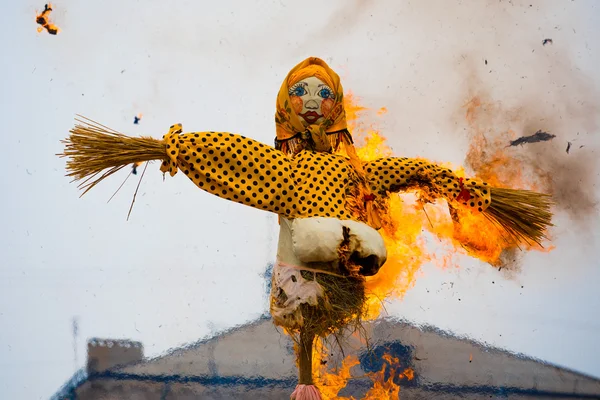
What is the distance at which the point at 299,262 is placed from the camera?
3.84 m

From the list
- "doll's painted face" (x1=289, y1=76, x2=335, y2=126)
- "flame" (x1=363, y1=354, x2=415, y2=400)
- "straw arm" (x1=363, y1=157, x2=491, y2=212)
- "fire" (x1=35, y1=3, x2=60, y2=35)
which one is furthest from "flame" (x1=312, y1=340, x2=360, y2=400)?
"fire" (x1=35, y1=3, x2=60, y2=35)

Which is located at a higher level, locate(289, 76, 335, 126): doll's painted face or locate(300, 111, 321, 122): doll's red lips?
locate(289, 76, 335, 126): doll's painted face

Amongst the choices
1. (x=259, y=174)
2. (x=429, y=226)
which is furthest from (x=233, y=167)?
(x=429, y=226)

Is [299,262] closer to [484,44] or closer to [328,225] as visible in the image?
[328,225]

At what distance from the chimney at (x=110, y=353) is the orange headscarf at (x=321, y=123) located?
5.20 ft

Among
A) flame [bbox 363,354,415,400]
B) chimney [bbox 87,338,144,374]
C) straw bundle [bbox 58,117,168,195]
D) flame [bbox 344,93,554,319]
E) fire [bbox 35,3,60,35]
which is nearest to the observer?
straw bundle [bbox 58,117,168,195]

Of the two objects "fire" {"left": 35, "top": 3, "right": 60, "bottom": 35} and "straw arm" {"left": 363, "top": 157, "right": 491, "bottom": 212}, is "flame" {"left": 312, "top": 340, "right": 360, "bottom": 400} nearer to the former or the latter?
"straw arm" {"left": 363, "top": 157, "right": 491, "bottom": 212}

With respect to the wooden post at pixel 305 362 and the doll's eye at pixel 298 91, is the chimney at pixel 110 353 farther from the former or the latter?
the doll's eye at pixel 298 91

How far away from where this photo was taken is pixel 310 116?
404 cm

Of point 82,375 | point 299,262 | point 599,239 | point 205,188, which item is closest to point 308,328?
point 299,262

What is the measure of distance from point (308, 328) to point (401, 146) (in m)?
1.46

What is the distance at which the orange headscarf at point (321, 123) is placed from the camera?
4027 mm

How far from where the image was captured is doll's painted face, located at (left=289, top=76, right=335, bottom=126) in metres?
4.03

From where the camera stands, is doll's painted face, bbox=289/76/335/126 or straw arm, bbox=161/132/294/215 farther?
doll's painted face, bbox=289/76/335/126
